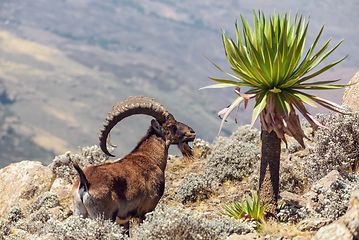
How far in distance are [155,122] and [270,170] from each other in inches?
105

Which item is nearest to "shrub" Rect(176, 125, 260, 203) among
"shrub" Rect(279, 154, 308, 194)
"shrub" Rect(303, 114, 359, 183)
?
"shrub" Rect(279, 154, 308, 194)

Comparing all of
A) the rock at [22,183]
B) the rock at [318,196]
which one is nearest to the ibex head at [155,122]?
the rock at [318,196]

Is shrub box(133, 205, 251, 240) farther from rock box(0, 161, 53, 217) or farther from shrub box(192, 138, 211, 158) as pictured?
shrub box(192, 138, 211, 158)

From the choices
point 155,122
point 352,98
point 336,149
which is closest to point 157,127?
point 155,122

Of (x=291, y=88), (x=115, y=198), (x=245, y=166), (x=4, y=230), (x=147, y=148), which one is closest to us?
(x=115, y=198)

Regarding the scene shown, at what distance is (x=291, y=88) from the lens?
7.60 meters

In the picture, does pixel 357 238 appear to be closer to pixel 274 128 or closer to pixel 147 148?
pixel 274 128

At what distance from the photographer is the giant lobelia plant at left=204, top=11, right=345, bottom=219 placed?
7.31 m

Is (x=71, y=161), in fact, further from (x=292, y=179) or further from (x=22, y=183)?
(x=292, y=179)

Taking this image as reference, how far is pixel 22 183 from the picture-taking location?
13422 millimetres

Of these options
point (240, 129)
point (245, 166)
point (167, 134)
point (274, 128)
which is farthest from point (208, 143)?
point (274, 128)

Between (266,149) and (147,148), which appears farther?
(147,148)

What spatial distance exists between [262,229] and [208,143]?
972 cm

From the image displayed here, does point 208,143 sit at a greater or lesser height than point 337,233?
lesser
